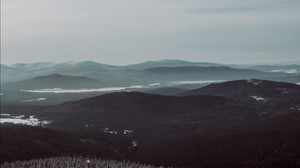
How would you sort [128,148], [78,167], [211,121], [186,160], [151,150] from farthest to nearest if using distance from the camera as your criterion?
[211,121]
[128,148]
[151,150]
[186,160]
[78,167]

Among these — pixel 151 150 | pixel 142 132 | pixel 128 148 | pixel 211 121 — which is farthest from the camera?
pixel 211 121

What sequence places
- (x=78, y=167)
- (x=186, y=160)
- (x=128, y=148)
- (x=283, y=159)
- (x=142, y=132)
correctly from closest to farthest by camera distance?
1. (x=78, y=167)
2. (x=283, y=159)
3. (x=186, y=160)
4. (x=128, y=148)
5. (x=142, y=132)

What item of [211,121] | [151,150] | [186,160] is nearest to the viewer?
[186,160]

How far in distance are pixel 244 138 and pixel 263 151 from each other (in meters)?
17.4

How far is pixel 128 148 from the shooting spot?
5556 inches

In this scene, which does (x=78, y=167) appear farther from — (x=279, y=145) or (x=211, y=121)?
(x=211, y=121)

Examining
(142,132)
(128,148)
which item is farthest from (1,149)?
(142,132)

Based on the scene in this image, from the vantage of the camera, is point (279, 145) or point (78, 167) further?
point (279, 145)

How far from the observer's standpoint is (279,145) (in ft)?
401

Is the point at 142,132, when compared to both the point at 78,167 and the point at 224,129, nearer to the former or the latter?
the point at 224,129

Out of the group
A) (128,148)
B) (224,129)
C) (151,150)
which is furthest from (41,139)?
(224,129)

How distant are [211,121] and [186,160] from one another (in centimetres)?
7451

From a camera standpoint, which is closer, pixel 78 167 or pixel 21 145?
pixel 78 167

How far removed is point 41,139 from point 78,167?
267 ft
